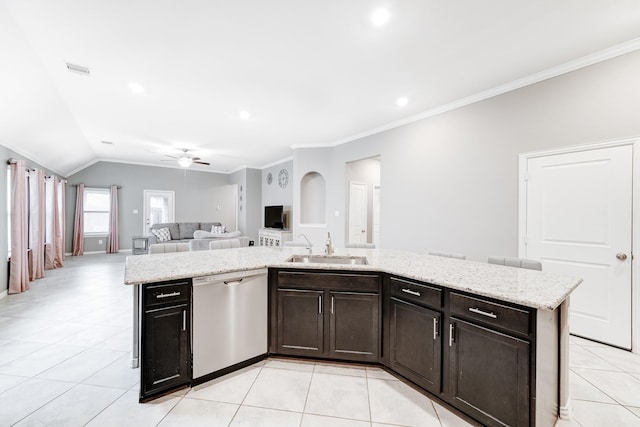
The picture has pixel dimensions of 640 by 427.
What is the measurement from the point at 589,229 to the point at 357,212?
3.77m

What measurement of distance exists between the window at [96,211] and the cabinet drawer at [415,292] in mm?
9619

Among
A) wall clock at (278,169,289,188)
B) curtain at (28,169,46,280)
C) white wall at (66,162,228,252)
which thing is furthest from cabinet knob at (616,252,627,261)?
white wall at (66,162,228,252)

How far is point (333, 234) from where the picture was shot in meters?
5.79

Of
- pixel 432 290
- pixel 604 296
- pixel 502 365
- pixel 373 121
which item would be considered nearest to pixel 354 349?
pixel 432 290

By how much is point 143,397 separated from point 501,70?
4438 mm

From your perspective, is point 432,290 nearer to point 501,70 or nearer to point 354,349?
point 354,349

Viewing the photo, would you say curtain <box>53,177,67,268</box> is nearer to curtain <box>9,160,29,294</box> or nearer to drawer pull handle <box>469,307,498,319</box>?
curtain <box>9,160,29,294</box>

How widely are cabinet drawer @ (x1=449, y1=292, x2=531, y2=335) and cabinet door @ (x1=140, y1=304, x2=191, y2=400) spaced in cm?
188

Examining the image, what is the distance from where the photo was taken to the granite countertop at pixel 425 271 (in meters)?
1.52

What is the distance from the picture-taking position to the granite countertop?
1.52m

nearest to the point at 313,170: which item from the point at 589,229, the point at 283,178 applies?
the point at 283,178

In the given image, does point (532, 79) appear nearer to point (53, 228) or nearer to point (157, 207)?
point (53, 228)

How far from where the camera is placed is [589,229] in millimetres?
2777

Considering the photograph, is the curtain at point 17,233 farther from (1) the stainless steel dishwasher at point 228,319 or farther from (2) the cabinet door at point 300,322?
(2) the cabinet door at point 300,322
